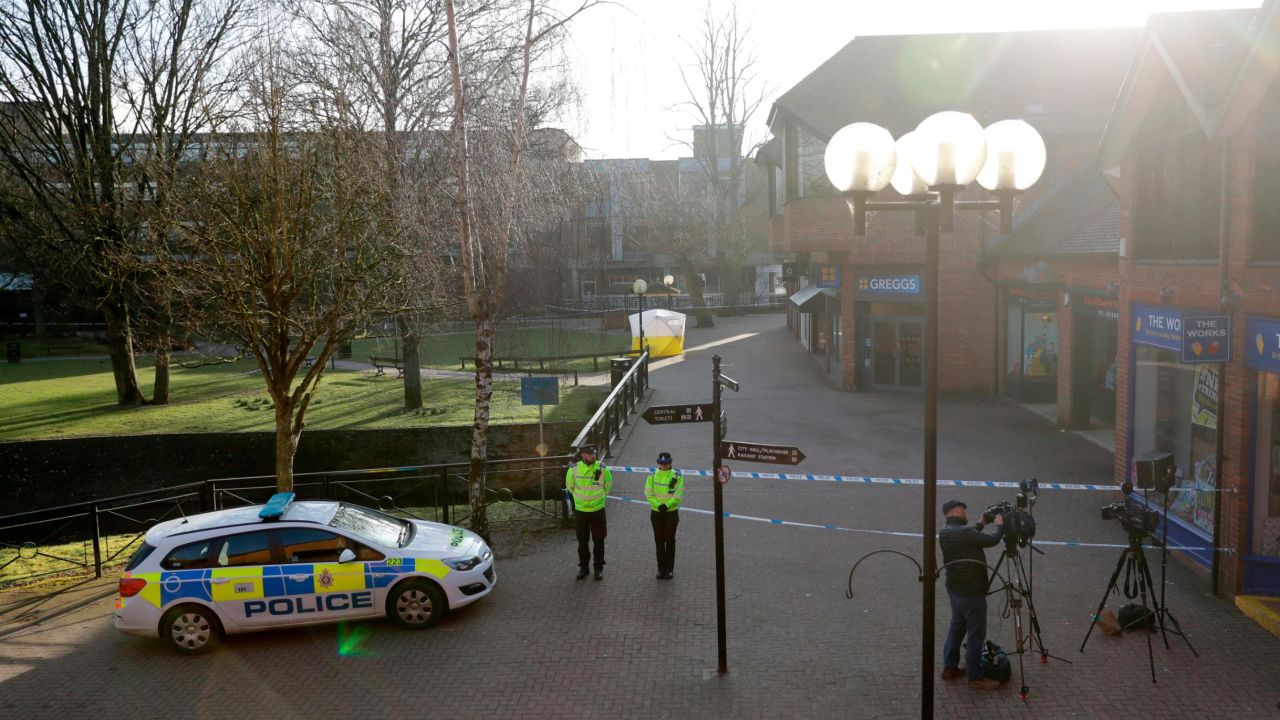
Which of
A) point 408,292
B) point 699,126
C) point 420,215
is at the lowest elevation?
point 408,292

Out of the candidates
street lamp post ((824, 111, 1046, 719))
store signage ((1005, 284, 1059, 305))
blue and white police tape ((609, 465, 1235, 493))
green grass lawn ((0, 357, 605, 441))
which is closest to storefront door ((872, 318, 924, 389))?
store signage ((1005, 284, 1059, 305))

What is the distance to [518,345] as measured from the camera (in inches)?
1528

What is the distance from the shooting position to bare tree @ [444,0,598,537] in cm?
1206

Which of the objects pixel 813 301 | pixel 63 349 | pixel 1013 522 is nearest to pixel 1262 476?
pixel 1013 522

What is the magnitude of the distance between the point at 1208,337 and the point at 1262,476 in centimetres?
152

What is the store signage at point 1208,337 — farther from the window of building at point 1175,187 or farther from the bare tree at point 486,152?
the bare tree at point 486,152

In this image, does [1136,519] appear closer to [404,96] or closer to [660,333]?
[404,96]

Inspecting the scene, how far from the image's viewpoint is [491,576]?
1065cm

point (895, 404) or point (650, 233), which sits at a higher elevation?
point (650, 233)

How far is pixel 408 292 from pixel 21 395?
71.9 feet

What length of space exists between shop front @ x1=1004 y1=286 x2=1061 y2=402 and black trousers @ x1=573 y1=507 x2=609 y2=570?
1477cm

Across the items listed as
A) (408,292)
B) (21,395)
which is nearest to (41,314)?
(21,395)

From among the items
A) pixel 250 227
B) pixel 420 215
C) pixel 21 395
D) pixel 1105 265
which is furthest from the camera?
pixel 21 395

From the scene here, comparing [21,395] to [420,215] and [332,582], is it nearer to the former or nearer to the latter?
[420,215]
